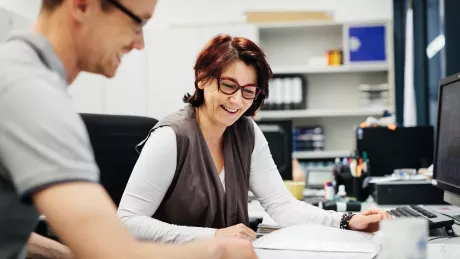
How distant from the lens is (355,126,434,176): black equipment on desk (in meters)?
2.91

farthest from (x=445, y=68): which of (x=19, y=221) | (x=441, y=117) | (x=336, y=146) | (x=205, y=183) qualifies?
(x=19, y=221)

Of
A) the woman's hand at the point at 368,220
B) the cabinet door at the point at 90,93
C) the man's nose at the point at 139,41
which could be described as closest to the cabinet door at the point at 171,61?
the cabinet door at the point at 90,93

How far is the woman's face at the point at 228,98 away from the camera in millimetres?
1687

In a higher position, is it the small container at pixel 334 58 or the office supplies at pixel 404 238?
the small container at pixel 334 58

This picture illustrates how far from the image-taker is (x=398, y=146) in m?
2.93

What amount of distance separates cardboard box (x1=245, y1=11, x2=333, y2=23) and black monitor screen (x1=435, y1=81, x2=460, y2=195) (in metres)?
2.95

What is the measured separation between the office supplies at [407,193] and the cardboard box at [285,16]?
2.76 m

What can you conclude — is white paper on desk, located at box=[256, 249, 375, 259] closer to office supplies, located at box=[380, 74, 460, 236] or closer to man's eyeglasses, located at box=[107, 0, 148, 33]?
office supplies, located at box=[380, 74, 460, 236]

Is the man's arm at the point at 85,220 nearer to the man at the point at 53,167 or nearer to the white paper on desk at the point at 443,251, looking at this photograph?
the man at the point at 53,167

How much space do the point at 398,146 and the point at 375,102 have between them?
1742mm

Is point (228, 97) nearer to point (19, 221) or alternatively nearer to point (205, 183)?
point (205, 183)

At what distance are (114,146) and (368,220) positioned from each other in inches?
44.4

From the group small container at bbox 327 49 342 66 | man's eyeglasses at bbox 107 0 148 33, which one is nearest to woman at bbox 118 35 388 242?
man's eyeglasses at bbox 107 0 148 33

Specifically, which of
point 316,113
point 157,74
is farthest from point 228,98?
point 157,74
